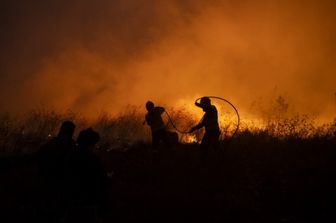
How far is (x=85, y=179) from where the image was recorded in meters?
6.57

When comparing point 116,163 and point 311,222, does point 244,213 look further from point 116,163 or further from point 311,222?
point 116,163

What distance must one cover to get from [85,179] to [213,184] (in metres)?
6.70

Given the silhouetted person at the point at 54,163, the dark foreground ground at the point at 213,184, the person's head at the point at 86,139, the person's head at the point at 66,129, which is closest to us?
the person's head at the point at 86,139

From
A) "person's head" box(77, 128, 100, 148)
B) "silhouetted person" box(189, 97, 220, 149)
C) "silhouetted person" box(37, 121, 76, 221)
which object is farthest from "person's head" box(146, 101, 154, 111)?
"person's head" box(77, 128, 100, 148)

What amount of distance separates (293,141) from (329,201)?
6.48 m

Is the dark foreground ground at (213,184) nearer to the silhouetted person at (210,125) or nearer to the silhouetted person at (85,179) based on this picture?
the silhouetted person at (210,125)

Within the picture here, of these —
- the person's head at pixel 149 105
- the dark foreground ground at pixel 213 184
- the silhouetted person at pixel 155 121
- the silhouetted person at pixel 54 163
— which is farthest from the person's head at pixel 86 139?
the person's head at pixel 149 105

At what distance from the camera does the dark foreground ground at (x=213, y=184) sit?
10672 millimetres

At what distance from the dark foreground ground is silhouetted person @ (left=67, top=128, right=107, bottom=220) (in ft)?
11.1

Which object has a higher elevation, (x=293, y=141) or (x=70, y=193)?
(x=293, y=141)

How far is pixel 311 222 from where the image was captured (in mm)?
10328

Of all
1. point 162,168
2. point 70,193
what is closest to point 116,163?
point 162,168

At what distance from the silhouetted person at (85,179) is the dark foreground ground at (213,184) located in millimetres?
3387

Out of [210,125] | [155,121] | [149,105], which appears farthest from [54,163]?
[149,105]
